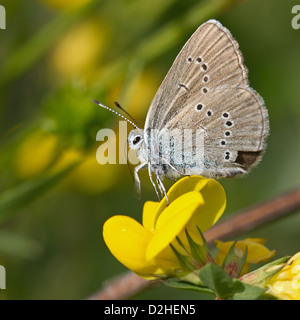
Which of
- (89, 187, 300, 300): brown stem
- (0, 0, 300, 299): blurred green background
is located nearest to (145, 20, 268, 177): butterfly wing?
(89, 187, 300, 300): brown stem

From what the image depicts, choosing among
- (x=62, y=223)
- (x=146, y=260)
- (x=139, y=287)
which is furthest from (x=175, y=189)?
(x=62, y=223)

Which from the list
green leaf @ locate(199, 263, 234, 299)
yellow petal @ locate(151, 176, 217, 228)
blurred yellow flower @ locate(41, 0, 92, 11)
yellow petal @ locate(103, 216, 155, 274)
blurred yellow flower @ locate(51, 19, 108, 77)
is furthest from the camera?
blurred yellow flower @ locate(51, 19, 108, 77)

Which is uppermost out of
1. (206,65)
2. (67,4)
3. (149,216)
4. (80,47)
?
(80,47)

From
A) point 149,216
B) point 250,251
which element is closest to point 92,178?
point 149,216

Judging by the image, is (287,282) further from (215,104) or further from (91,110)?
(91,110)

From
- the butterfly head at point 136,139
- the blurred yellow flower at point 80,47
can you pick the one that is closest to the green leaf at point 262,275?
the butterfly head at point 136,139

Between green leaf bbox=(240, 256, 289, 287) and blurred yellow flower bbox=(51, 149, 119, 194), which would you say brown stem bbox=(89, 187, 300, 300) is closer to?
green leaf bbox=(240, 256, 289, 287)
